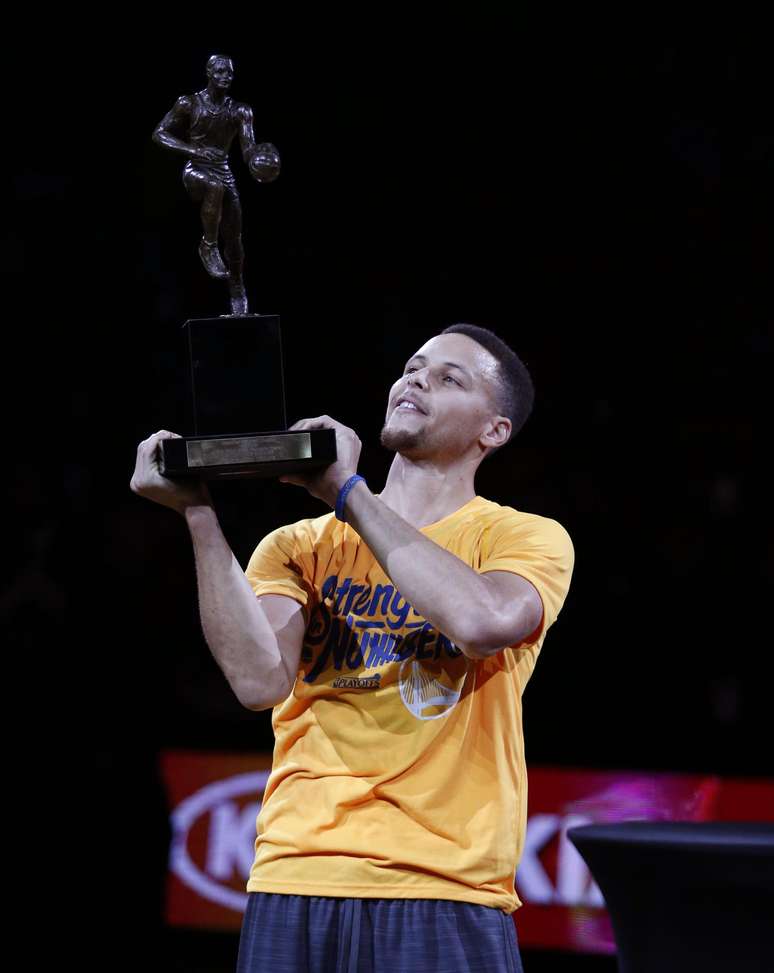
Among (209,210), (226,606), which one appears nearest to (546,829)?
(226,606)

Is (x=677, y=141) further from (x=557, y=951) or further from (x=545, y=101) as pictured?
(x=557, y=951)

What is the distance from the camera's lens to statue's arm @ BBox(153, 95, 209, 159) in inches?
87.7

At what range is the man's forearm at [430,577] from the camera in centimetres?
189

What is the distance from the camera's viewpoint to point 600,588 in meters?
5.38

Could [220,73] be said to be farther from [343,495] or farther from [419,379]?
[343,495]

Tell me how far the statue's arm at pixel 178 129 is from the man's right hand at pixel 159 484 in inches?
21.0

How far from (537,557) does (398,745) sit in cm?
40

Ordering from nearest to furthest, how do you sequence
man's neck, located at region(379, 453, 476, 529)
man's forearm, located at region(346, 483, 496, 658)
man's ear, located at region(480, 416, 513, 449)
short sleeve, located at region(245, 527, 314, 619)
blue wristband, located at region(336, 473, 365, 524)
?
man's forearm, located at region(346, 483, 496, 658)
blue wristband, located at region(336, 473, 365, 524)
short sleeve, located at region(245, 527, 314, 619)
man's neck, located at region(379, 453, 476, 529)
man's ear, located at region(480, 416, 513, 449)

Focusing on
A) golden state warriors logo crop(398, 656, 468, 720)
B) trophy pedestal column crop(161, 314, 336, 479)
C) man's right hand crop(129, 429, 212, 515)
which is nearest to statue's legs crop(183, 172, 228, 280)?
trophy pedestal column crop(161, 314, 336, 479)

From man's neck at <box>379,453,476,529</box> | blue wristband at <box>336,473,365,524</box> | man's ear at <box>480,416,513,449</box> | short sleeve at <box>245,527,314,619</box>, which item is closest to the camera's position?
blue wristband at <box>336,473,365,524</box>

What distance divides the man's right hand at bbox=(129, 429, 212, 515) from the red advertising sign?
2.58 meters

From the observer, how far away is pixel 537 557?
2.11 meters

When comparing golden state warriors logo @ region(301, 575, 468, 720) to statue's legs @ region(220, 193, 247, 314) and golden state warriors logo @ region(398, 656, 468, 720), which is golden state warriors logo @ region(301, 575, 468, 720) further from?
statue's legs @ region(220, 193, 247, 314)

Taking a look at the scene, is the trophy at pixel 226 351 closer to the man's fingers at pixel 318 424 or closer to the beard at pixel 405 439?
the man's fingers at pixel 318 424
